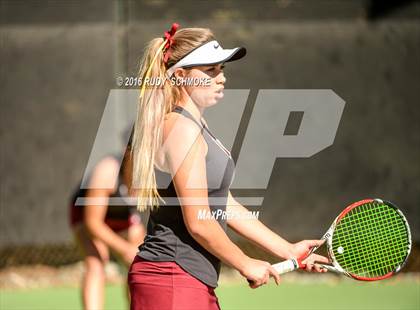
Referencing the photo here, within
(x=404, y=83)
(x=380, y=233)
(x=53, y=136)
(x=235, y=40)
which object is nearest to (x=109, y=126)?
(x=53, y=136)

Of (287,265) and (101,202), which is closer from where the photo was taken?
(287,265)

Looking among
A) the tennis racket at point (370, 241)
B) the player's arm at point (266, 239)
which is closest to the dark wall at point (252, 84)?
the tennis racket at point (370, 241)

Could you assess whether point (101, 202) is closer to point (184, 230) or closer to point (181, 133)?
point (184, 230)

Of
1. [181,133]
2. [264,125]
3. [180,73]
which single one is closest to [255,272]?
[181,133]

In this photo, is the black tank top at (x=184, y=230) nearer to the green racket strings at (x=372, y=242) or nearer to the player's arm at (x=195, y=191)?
the player's arm at (x=195, y=191)

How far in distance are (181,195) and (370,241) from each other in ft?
3.19

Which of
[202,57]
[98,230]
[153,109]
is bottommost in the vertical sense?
[98,230]

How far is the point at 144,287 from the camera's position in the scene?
2.95m

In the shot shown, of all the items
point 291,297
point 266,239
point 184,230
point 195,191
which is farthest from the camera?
point 291,297

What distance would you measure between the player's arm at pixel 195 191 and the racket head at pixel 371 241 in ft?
1.87

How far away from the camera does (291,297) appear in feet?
20.9

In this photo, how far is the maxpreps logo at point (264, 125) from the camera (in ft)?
22.3

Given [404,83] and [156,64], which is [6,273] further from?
[156,64]

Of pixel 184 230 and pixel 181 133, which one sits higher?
pixel 181 133
